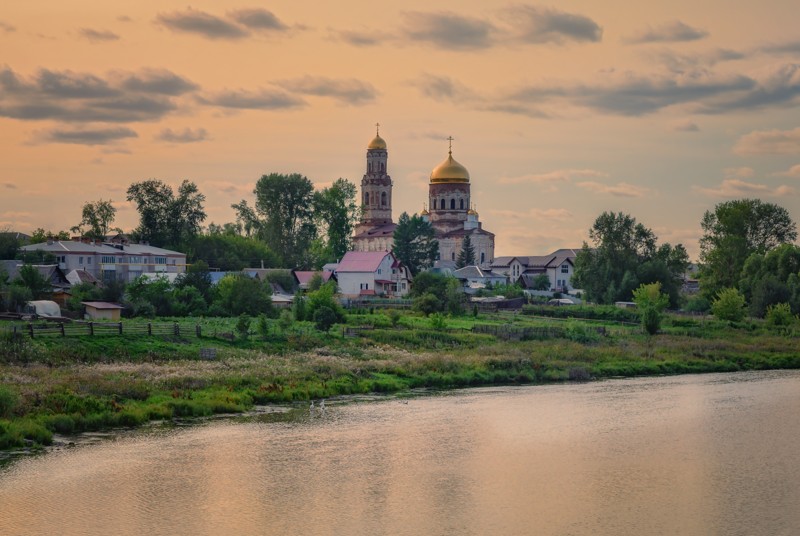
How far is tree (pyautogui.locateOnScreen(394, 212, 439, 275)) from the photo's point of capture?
11994cm

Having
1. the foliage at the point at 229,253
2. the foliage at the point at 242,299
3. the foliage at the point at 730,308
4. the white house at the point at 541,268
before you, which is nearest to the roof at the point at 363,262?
the foliage at the point at 229,253

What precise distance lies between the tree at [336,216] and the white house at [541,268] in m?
17.8

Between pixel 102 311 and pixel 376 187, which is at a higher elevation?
pixel 376 187

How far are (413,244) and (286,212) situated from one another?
13.8 meters

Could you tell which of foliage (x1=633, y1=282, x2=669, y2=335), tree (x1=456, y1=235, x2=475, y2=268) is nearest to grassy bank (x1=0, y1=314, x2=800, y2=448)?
foliage (x1=633, y1=282, x2=669, y2=335)

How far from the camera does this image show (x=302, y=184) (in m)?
122

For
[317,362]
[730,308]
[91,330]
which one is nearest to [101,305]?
[91,330]

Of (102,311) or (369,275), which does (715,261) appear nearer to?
(369,275)

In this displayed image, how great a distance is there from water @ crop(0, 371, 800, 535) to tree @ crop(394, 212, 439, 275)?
74.1m

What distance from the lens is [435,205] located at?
14450cm

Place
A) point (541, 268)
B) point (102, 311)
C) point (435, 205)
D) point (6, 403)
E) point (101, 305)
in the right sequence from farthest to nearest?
point (435, 205) < point (541, 268) < point (101, 305) < point (102, 311) < point (6, 403)

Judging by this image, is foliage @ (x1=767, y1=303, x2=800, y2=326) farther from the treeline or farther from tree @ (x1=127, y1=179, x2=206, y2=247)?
tree @ (x1=127, y1=179, x2=206, y2=247)

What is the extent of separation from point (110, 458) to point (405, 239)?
8706cm

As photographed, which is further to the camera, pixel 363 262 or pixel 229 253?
pixel 229 253
